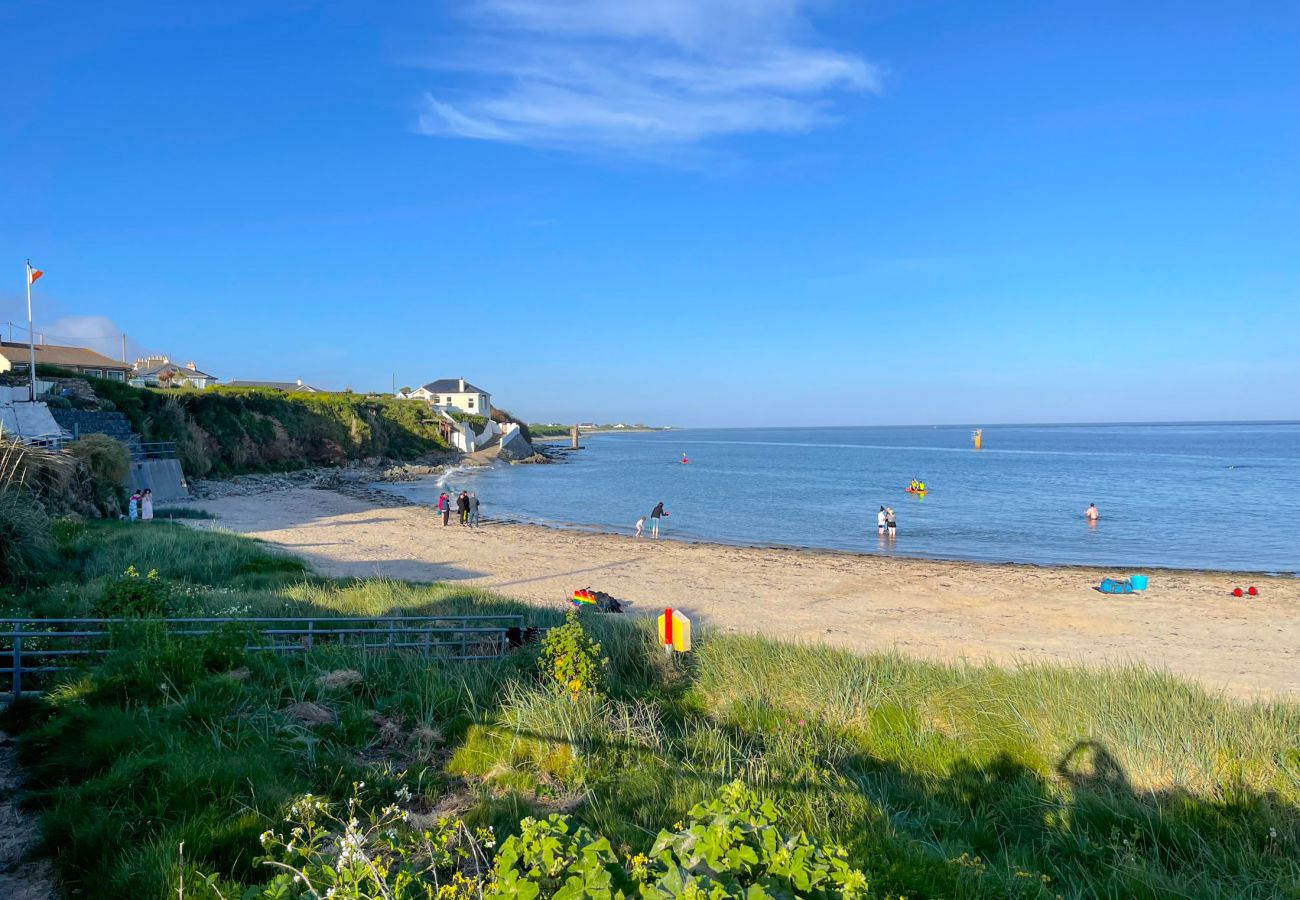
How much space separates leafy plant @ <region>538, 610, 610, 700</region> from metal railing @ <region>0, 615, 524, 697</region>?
53.5 inches

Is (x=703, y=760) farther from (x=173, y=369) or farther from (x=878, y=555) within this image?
(x=173, y=369)

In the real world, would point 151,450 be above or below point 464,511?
above

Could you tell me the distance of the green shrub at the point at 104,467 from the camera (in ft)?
72.5

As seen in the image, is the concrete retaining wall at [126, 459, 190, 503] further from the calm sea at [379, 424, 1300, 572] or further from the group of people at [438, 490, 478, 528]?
the calm sea at [379, 424, 1300, 572]

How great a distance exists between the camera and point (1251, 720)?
21.4 feet

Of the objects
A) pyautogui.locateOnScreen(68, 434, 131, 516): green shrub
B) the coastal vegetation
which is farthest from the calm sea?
pyautogui.locateOnScreen(68, 434, 131, 516): green shrub

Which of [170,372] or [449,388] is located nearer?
[170,372]

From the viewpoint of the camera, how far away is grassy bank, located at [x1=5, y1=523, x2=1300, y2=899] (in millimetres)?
4289

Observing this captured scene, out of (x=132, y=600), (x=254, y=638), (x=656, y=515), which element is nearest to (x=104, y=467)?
(x=132, y=600)

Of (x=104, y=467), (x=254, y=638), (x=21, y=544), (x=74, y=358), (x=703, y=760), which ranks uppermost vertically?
(x=74, y=358)

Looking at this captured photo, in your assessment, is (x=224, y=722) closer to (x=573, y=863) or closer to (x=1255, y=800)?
(x=573, y=863)

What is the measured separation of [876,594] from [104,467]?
23.9 metres

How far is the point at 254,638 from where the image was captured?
315 inches

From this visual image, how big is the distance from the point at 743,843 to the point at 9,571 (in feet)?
43.3
